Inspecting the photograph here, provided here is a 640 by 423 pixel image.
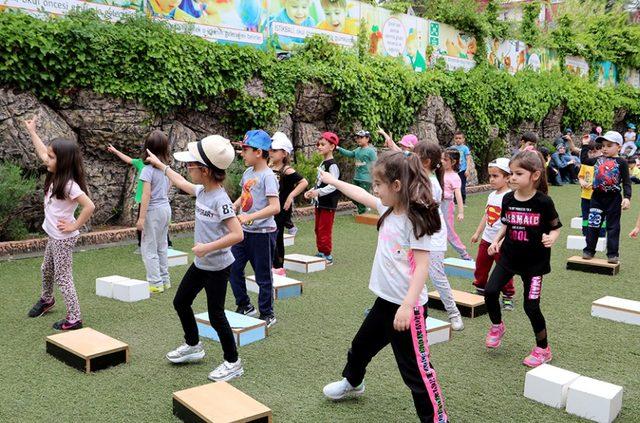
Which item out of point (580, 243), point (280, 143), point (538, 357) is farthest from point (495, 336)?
point (580, 243)

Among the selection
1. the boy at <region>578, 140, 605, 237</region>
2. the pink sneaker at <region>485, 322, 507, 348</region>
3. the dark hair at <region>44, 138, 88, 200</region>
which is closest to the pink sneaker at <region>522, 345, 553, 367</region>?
the pink sneaker at <region>485, 322, 507, 348</region>

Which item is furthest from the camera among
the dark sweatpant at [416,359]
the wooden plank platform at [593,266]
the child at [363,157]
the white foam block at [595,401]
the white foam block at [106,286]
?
the child at [363,157]

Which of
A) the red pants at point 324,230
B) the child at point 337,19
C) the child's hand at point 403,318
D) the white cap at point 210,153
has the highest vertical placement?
the child at point 337,19

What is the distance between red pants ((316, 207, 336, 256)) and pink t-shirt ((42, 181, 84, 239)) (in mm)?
3618

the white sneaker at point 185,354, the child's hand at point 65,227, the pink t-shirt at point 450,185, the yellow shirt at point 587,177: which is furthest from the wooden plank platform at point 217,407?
the yellow shirt at point 587,177

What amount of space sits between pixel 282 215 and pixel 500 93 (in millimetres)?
13955

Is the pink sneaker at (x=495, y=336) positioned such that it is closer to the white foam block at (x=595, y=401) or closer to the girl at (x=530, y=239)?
the girl at (x=530, y=239)

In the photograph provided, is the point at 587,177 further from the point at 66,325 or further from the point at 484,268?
the point at 66,325

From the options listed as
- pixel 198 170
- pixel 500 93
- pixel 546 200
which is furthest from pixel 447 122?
pixel 198 170

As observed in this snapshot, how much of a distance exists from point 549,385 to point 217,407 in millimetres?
2096

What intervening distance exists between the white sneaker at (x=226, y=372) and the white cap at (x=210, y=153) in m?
1.39

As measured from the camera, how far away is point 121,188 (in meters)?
10.7

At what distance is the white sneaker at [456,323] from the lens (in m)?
5.45

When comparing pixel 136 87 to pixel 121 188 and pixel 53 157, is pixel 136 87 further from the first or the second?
pixel 53 157
